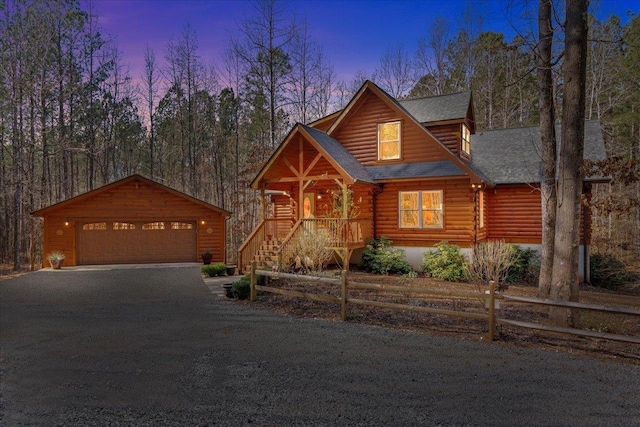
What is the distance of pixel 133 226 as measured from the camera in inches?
775

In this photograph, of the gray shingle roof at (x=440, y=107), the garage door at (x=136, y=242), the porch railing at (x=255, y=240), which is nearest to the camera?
the porch railing at (x=255, y=240)

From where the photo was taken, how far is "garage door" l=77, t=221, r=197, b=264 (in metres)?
19.3

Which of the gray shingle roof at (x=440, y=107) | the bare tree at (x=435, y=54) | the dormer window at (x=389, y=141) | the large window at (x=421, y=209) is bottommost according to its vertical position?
the large window at (x=421, y=209)

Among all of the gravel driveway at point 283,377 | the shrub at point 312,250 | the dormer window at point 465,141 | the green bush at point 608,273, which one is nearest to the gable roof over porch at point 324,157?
the shrub at point 312,250

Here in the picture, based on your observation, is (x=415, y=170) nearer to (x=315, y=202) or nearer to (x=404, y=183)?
(x=404, y=183)

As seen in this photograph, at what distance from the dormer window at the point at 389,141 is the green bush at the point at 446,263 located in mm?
4463

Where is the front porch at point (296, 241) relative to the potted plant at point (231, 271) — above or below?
above

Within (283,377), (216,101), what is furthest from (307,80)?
(283,377)

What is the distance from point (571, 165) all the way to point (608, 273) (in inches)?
444

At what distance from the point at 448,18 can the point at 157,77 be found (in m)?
23.7

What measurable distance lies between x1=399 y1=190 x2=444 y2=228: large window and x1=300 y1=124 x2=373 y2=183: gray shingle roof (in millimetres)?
1958

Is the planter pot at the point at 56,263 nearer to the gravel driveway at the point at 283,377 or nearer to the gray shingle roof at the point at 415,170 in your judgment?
the gravel driveway at the point at 283,377

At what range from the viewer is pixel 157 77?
32281 millimetres

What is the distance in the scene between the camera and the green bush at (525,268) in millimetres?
15047
